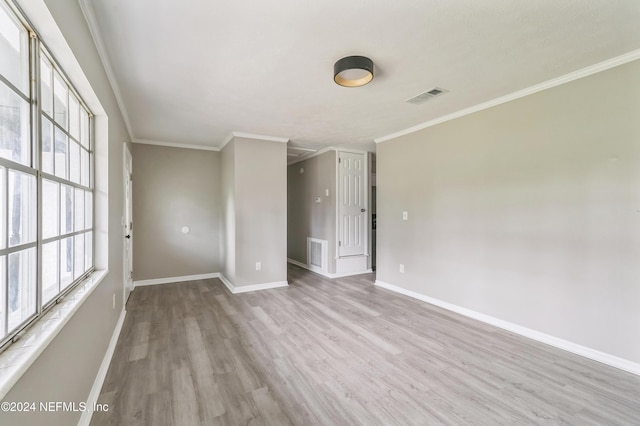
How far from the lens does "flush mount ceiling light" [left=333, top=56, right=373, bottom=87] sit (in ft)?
6.94

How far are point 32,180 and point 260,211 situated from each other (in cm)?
329

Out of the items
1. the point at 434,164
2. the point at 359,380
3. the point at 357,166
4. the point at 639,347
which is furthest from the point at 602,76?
the point at 357,166

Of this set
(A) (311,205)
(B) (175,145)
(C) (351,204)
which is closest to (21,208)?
(B) (175,145)

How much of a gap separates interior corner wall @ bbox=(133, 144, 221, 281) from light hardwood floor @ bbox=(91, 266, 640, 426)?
1.64 meters

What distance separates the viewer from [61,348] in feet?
4.22

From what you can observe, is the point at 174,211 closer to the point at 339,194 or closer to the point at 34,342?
the point at 339,194

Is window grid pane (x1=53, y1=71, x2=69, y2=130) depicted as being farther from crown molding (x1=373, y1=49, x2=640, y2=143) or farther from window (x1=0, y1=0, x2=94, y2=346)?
crown molding (x1=373, y1=49, x2=640, y2=143)

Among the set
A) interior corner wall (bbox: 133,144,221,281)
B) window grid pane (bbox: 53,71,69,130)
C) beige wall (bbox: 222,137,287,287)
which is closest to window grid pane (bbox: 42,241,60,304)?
window grid pane (bbox: 53,71,69,130)

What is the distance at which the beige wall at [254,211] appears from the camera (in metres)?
4.30

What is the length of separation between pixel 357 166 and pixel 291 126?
1959 millimetres

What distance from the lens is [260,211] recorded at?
448 cm

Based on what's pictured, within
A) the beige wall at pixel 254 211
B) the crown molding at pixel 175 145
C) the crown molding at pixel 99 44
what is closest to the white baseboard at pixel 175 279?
the beige wall at pixel 254 211

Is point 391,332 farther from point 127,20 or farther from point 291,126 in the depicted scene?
point 127,20

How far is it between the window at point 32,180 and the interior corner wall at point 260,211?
8.28 ft
